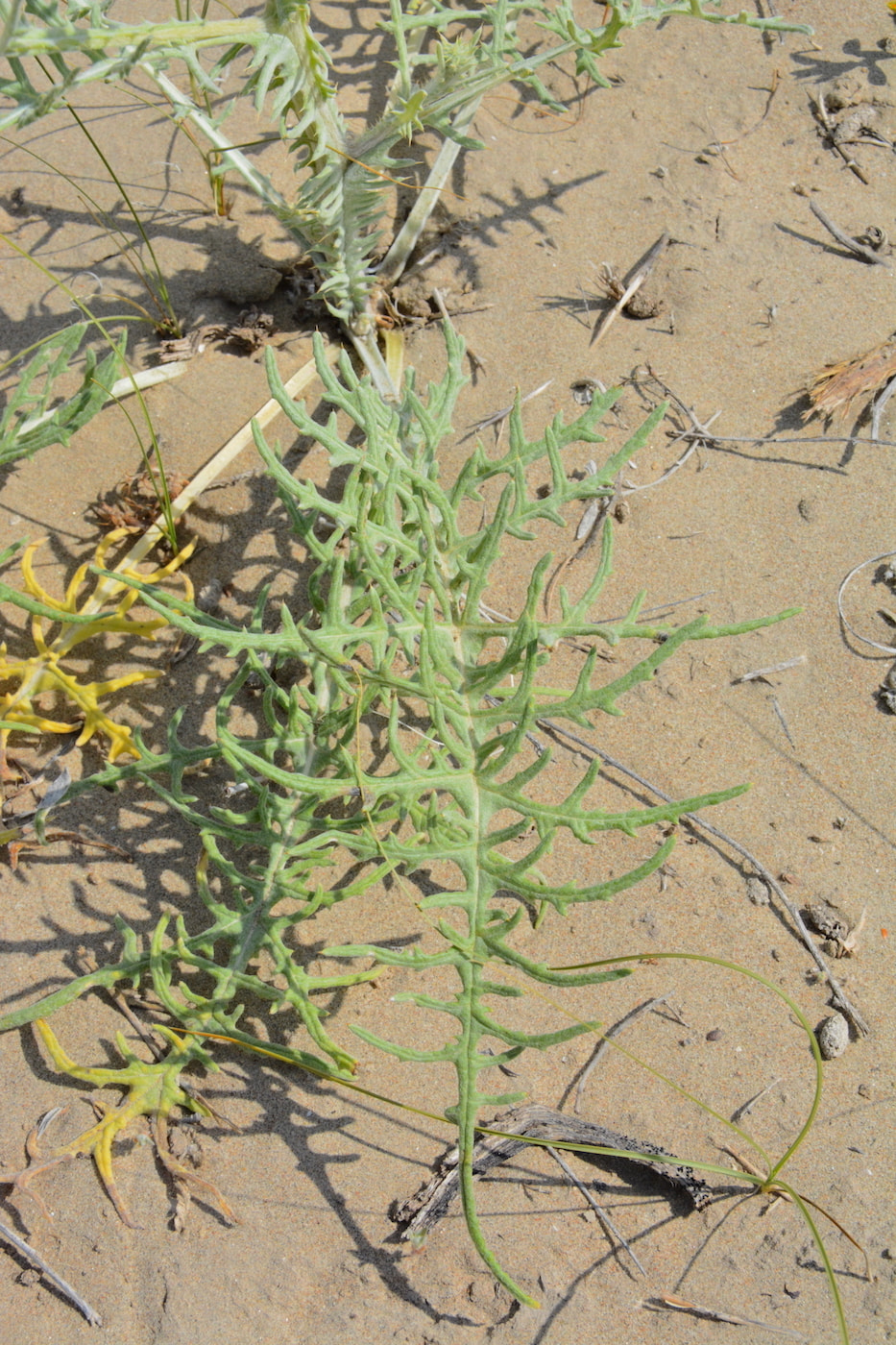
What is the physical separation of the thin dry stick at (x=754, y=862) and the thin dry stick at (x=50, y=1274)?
1372 mm

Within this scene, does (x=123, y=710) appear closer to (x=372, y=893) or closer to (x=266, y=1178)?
(x=372, y=893)

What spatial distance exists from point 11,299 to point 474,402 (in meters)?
1.26

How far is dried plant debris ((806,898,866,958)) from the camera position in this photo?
2018 mm

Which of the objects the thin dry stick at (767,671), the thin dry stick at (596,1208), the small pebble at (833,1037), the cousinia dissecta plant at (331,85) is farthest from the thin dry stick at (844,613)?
the thin dry stick at (596,1208)

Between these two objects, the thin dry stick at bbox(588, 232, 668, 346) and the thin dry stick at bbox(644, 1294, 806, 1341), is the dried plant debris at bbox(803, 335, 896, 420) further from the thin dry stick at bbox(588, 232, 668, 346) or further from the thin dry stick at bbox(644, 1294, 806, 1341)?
the thin dry stick at bbox(644, 1294, 806, 1341)

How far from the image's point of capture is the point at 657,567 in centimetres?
238

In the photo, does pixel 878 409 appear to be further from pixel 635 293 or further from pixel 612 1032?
pixel 612 1032

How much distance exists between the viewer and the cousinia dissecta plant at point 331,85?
1.57 metres

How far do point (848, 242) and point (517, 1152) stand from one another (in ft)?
7.86

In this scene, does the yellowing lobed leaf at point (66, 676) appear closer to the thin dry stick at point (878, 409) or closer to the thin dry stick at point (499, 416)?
the thin dry stick at point (499, 416)

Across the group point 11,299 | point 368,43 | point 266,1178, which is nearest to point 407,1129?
point 266,1178

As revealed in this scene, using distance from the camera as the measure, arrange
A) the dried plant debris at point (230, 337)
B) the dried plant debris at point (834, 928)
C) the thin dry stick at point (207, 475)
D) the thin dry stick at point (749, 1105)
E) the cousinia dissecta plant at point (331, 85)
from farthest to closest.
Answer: the dried plant debris at point (230, 337)
the thin dry stick at point (207, 475)
the dried plant debris at point (834, 928)
the thin dry stick at point (749, 1105)
the cousinia dissecta plant at point (331, 85)

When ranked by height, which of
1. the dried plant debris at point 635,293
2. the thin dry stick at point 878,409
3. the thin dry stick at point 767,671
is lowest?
the thin dry stick at point 767,671

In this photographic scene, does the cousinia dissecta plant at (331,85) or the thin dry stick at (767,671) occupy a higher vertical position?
the cousinia dissecta plant at (331,85)
